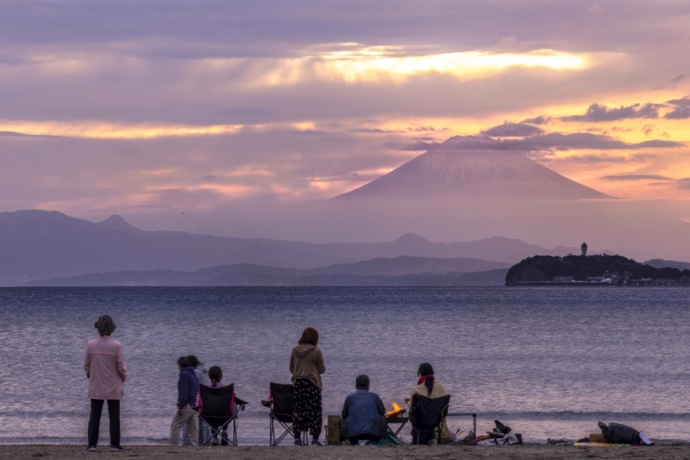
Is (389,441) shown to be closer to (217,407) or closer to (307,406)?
(307,406)

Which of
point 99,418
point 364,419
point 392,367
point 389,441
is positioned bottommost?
point 392,367

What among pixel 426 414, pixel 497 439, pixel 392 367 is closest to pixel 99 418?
pixel 426 414

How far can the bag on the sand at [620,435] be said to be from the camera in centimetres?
1295

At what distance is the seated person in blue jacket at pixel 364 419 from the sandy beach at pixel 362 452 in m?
0.41

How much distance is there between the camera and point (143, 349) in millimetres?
38750

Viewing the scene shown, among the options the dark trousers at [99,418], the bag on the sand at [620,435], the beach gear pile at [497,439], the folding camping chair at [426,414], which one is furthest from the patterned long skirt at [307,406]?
the bag on the sand at [620,435]

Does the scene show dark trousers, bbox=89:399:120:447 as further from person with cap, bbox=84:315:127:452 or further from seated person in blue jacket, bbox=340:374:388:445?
seated person in blue jacket, bbox=340:374:388:445

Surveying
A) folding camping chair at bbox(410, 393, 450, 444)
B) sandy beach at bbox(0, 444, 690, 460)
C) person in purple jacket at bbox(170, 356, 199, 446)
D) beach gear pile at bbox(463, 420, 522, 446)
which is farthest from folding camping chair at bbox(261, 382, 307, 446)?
beach gear pile at bbox(463, 420, 522, 446)

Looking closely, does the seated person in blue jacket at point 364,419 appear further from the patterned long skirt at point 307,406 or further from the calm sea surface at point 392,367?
the calm sea surface at point 392,367

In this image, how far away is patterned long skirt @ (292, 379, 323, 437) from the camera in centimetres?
1207

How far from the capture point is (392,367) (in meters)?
31.5

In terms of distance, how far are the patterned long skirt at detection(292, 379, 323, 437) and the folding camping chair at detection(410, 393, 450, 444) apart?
103 cm

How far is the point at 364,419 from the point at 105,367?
2.86 m

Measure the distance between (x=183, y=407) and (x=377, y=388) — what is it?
12.8 m
